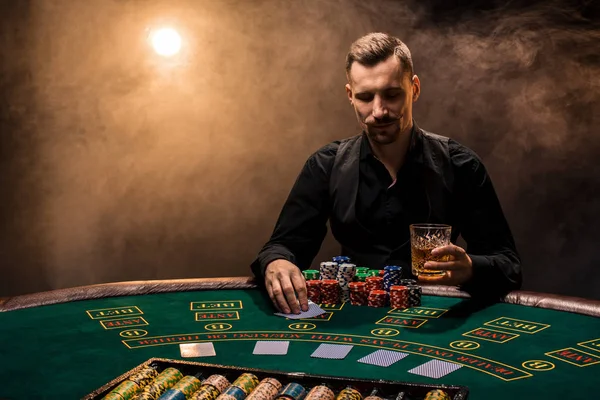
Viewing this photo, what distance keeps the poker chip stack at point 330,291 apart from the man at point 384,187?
30 centimetres

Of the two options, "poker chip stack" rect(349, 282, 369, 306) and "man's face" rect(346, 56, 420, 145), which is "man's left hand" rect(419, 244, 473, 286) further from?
"man's face" rect(346, 56, 420, 145)

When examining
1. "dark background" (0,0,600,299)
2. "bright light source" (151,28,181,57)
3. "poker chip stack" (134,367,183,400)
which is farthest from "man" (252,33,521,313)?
"bright light source" (151,28,181,57)

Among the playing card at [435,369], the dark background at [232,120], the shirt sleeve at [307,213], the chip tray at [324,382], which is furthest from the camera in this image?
the dark background at [232,120]

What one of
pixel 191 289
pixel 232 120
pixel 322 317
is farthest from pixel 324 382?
pixel 232 120

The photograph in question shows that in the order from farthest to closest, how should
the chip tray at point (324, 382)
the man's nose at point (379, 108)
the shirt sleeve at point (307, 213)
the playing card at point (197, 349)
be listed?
A: the shirt sleeve at point (307, 213) < the man's nose at point (379, 108) < the playing card at point (197, 349) < the chip tray at point (324, 382)

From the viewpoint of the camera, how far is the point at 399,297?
246cm

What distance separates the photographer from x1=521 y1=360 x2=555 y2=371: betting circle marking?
5.98ft

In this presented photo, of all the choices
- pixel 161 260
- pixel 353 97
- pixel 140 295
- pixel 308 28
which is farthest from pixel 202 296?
pixel 308 28

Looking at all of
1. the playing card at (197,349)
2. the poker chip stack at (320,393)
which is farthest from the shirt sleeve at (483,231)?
the poker chip stack at (320,393)

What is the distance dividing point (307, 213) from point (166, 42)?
2628 mm

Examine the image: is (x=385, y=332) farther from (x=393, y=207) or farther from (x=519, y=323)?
(x=393, y=207)

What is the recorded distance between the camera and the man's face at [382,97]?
2902 millimetres

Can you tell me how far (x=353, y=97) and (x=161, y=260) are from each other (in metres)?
2.92

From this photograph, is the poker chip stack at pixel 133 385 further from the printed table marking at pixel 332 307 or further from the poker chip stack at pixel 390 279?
the poker chip stack at pixel 390 279
